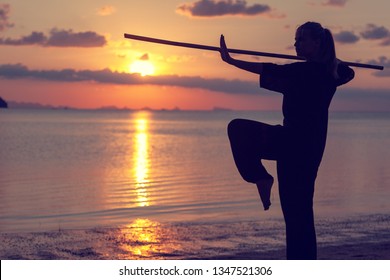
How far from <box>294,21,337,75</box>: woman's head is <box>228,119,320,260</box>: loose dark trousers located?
675 millimetres

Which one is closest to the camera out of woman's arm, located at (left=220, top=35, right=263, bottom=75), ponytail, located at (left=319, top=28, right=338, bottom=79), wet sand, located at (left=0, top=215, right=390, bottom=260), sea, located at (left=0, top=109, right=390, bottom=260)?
woman's arm, located at (left=220, top=35, right=263, bottom=75)

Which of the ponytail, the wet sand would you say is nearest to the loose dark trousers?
the ponytail

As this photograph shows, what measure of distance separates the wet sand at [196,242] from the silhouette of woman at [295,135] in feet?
13.7

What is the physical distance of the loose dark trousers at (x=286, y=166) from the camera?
5.93 metres

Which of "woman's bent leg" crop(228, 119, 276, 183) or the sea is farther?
the sea

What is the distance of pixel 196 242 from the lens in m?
12.4

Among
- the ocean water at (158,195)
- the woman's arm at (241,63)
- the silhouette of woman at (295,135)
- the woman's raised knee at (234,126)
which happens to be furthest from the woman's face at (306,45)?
the ocean water at (158,195)

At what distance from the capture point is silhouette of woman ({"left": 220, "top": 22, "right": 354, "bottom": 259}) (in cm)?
594

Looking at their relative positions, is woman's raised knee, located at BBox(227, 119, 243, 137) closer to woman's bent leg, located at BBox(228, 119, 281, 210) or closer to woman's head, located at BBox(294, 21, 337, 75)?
woman's bent leg, located at BBox(228, 119, 281, 210)

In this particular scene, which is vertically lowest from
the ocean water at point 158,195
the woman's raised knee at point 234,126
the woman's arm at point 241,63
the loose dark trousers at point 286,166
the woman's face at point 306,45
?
the ocean water at point 158,195

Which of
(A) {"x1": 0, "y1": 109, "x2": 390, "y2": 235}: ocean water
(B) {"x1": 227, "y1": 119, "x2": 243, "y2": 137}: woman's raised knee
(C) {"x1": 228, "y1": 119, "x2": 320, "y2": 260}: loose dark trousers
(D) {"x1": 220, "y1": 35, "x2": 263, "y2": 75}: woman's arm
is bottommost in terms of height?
(A) {"x1": 0, "y1": 109, "x2": 390, "y2": 235}: ocean water

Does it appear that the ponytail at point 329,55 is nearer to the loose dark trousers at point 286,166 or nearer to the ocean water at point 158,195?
the loose dark trousers at point 286,166

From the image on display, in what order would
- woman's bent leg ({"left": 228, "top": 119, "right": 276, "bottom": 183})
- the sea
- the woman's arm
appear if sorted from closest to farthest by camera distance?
the woman's arm → woman's bent leg ({"left": 228, "top": 119, "right": 276, "bottom": 183}) → the sea
